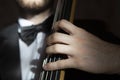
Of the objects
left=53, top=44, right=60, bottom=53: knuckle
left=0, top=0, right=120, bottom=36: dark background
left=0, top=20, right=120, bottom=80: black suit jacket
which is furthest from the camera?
left=0, top=0, right=120, bottom=36: dark background

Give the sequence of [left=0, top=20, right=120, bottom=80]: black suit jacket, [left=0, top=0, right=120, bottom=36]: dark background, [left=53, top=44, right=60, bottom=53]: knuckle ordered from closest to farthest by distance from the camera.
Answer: [left=53, top=44, right=60, bottom=53]: knuckle
[left=0, top=20, right=120, bottom=80]: black suit jacket
[left=0, top=0, right=120, bottom=36]: dark background

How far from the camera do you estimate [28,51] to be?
730mm

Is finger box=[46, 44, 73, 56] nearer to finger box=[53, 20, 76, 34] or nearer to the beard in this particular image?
finger box=[53, 20, 76, 34]

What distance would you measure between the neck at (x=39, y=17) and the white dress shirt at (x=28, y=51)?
0.01 m

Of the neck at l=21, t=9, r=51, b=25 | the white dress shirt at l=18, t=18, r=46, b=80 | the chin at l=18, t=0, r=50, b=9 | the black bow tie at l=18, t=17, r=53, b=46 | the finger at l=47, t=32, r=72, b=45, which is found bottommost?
the white dress shirt at l=18, t=18, r=46, b=80

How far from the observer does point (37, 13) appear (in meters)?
0.72

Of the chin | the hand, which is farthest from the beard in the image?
the hand

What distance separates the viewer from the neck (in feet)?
2.36

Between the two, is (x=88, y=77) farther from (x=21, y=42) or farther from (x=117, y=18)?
(x=117, y=18)

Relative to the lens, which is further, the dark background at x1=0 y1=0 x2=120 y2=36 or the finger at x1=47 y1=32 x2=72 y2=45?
the dark background at x1=0 y1=0 x2=120 y2=36

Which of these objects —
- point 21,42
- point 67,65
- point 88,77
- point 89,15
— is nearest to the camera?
point 67,65

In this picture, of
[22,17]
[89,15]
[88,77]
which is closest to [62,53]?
[88,77]

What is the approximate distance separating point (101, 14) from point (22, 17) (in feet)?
0.83

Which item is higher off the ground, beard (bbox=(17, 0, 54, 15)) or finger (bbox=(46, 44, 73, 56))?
beard (bbox=(17, 0, 54, 15))
